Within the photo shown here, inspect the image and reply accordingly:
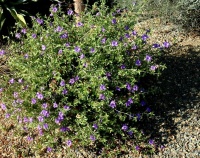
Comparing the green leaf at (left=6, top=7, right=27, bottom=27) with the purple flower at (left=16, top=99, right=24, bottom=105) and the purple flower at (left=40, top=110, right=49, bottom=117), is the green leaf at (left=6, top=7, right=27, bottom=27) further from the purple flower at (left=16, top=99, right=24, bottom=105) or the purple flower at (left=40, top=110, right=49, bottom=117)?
the purple flower at (left=40, top=110, right=49, bottom=117)

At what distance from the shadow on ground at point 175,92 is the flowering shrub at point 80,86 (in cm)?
29

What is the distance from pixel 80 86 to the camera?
3.92 metres

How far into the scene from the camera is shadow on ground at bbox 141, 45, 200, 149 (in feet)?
14.3

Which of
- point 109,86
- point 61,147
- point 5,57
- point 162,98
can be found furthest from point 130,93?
point 5,57

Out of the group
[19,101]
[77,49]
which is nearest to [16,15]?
[19,101]

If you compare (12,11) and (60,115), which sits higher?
(60,115)

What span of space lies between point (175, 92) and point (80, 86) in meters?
1.50

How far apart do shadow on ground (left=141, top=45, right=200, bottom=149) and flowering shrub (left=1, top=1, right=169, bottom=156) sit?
0.29 m

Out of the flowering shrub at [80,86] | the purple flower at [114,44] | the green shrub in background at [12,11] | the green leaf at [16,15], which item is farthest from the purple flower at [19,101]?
the green leaf at [16,15]

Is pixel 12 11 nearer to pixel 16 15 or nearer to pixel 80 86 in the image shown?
pixel 16 15

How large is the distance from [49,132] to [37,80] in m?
0.65

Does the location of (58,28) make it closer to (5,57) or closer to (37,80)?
(37,80)

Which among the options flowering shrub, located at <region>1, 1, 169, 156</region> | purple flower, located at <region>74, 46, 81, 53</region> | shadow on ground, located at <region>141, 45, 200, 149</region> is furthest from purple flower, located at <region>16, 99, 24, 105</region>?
shadow on ground, located at <region>141, 45, 200, 149</region>

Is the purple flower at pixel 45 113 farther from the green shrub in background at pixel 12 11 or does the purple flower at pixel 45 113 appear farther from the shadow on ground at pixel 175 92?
the green shrub in background at pixel 12 11
